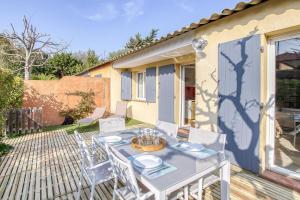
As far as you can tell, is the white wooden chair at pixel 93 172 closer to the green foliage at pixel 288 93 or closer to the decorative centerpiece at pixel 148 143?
the decorative centerpiece at pixel 148 143

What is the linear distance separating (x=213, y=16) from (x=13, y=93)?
6800 mm

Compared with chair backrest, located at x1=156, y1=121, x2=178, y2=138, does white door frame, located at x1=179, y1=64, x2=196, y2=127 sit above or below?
above

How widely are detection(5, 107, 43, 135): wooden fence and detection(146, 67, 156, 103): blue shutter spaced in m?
4.27

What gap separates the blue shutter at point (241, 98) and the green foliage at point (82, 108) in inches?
270

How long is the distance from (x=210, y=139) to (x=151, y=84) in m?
5.24

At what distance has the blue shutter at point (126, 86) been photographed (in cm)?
916

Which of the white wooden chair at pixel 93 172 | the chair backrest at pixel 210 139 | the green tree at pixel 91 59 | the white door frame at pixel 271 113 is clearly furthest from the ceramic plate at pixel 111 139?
the green tree at pixel 91 59

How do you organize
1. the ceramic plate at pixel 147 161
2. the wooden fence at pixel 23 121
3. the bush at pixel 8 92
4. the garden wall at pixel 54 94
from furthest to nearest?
the garden wall at pixel 54 94, the wooden fence at pixel 23 121, the bush at pixel 8 92, the ceramic plate at pixel 147 161

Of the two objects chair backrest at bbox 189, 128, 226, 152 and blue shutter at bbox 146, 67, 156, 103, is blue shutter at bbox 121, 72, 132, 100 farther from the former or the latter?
chair backrest at bbox 189, 128, 226, 152

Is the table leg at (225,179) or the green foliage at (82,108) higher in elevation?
the green foliage at (82,108)

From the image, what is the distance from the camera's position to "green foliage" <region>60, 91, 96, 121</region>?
28.9 feet

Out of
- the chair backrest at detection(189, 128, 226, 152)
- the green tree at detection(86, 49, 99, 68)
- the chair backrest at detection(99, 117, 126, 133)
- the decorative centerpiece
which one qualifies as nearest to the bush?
the chair backrest at detection(99, 117, 126, 133)

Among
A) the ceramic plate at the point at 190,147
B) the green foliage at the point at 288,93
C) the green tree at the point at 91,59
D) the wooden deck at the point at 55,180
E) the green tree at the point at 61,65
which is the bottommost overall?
the wooden deck at the point at 55,180

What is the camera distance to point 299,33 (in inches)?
118
